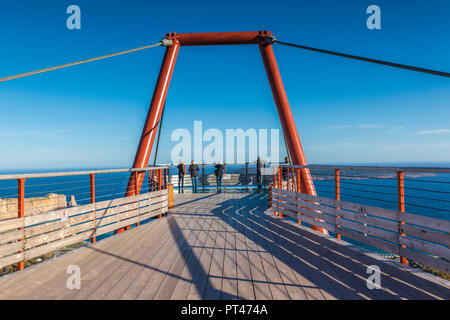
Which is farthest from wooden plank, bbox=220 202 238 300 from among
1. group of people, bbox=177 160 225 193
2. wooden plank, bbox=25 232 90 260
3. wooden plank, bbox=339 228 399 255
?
group of people, bbox=177 160 225 193

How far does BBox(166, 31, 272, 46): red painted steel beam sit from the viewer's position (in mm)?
7758

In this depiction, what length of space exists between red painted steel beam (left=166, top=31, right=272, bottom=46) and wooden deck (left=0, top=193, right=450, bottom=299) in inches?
227

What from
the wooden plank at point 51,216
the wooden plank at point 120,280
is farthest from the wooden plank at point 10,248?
the wooden plank at point 120,280

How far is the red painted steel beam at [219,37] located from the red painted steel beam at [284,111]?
30 cm

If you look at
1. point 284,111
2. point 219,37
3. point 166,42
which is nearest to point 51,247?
point 284,111

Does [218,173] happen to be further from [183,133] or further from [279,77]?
[279,77]

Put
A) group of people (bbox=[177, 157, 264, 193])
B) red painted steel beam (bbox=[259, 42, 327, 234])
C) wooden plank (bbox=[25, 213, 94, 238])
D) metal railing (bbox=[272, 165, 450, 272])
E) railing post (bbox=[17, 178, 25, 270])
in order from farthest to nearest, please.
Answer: group of people (bbox=[177, 157, 264, 193]) < red painted steel beam (bbox=[259, 42, 327, 234]) < wooden plank (bbox=[25, 213, 94, 238]) < railing post (bbox=[17, 178, 25, 270]) < metal railing (bbox=[272, 165, 450, 272])

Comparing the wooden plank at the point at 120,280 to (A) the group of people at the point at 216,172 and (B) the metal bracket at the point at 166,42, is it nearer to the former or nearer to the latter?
(B) the metal bracket at the point at 166,42

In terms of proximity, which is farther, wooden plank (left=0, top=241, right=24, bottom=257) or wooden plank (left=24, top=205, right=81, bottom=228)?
wooden plank (left=24, top=205, right=81, bottom=228)

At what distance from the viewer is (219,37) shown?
7.90 meters

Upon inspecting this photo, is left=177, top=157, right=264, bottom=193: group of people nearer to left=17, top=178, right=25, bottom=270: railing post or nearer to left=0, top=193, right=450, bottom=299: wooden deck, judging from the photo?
left=0, top=193, right=450, bottom=299: wooden deck
